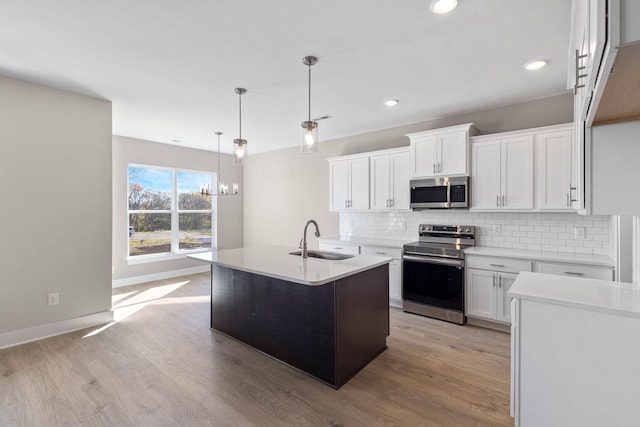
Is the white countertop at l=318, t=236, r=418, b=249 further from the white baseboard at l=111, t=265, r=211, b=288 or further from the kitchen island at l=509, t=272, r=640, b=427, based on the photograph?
the white baseboard at l=111, t=265, r=211, b=288

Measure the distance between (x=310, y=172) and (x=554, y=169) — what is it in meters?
3.84

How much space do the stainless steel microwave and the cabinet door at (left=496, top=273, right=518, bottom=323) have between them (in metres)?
0.93

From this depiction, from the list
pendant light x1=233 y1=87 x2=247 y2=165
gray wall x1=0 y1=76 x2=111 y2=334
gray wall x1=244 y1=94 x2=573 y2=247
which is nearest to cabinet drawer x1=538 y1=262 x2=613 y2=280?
gray wall x1=244 y1=94 x2=573 y2=247

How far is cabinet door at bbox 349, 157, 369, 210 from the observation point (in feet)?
15.4

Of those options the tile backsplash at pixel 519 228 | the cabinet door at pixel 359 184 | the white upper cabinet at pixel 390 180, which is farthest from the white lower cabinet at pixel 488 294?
the cabinet door at pixel 359 184

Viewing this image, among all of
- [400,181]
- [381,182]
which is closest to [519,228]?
[400,181]

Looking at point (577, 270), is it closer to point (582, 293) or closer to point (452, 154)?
point (582, 293)

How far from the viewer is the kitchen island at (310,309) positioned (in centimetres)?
235

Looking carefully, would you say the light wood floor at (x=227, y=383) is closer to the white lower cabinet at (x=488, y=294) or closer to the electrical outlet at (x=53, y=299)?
the white lower cabinet at (x=488, y=294)

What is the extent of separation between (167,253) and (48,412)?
13.8 ft

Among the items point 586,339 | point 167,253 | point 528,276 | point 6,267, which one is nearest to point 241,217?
point 167,253

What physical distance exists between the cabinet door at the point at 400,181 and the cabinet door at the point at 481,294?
4.22 ft

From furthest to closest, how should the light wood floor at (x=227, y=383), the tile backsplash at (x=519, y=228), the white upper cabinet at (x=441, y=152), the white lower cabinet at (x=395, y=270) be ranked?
the white lower cabinet at (x=395, y=270) → the white upper cabinet at (x=441, y=152) → the tile backsplash at (x=519, y=228) → the light wood floor at (x=227, y=383)

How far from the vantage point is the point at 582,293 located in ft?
5.81
